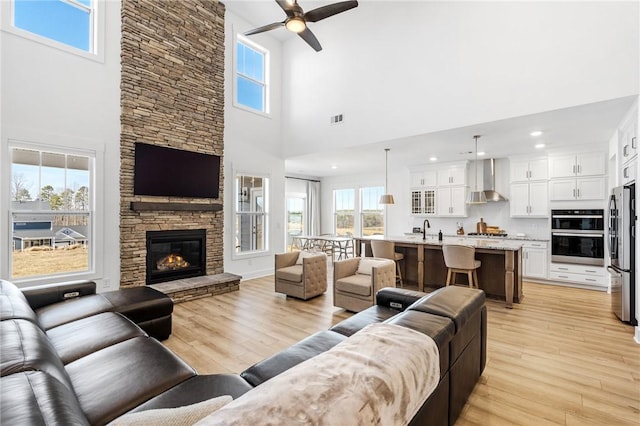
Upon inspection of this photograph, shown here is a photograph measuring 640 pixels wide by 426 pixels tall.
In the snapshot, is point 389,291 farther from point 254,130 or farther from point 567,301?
point 254,130

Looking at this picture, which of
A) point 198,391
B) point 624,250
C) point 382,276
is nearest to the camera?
point 198,391

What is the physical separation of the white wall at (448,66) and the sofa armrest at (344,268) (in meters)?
2.48

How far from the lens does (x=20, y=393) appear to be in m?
→ 1.18

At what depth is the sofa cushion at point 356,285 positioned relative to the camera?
4.05m

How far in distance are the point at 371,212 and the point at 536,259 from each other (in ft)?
15.4

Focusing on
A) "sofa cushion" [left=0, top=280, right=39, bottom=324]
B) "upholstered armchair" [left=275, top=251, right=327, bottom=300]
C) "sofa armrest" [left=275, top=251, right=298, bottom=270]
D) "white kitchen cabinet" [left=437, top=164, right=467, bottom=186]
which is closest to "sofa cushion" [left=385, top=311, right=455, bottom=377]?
"sofa cushion" [left=0, top=280, right=39, bottom=324]

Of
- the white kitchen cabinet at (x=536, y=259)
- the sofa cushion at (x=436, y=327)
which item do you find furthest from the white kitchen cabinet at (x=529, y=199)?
the sofa cushion at (x=436, y=327)

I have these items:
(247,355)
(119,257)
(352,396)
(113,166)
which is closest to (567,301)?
(247,355)

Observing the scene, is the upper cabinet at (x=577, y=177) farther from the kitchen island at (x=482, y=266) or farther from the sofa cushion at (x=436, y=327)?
the sofa cushion at (x=436, y=327)

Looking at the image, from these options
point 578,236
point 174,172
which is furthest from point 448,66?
point 174,172

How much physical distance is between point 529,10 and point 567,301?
436 centimetres

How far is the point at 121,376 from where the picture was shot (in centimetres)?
169

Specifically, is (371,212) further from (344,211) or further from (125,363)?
(125,363)

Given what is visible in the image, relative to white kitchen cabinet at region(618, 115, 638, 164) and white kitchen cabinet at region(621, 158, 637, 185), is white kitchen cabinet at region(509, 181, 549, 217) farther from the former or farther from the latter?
white kitchen cabinet at region(621, 158, 637, 185)
